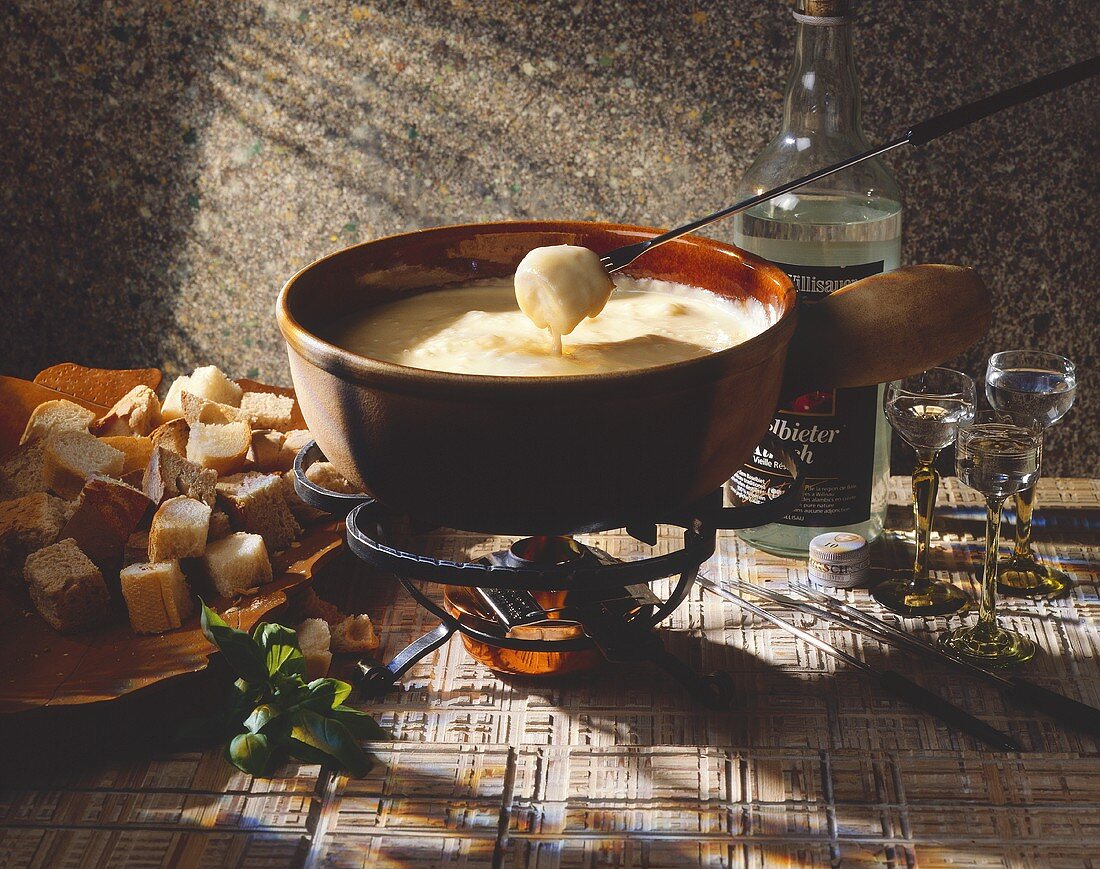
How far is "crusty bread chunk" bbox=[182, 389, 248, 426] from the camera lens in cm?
140

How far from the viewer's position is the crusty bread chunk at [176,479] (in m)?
1.21

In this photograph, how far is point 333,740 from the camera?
99 centimetres

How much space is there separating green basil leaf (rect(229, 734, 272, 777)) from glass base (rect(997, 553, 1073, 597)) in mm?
832

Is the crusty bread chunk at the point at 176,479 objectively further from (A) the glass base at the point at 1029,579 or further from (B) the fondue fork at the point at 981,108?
(A) the glass base at the point at 1029,579

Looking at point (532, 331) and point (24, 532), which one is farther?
point (24, 532)

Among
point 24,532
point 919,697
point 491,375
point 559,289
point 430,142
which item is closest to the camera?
point 491,375

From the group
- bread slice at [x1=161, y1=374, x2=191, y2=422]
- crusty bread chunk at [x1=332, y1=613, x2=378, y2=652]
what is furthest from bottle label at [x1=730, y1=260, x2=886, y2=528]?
bread slice at [x1=161, y1=374, x2=191, y2=422]

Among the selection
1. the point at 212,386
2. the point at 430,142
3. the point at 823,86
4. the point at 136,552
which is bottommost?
the point at 136,552

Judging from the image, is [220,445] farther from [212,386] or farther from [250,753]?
[250,753]

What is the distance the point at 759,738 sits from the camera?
105 cm

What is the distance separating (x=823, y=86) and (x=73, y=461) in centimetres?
94

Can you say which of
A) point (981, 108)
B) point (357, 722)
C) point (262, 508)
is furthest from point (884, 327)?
point (262, 508)

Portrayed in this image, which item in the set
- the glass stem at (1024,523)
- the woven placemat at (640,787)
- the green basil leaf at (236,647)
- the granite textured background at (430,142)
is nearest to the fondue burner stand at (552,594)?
the woven placemat at (640,787)

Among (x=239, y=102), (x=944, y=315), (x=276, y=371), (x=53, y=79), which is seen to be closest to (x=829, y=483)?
(x=944, y=315)
